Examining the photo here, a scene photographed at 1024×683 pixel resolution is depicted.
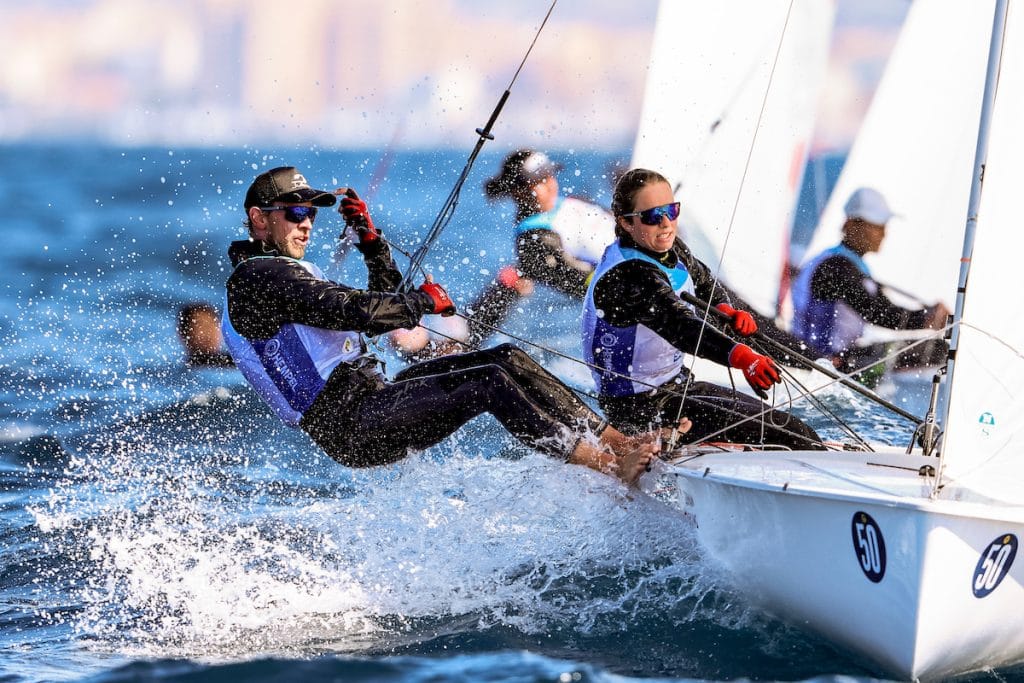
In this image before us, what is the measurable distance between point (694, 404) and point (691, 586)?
0.61 meters

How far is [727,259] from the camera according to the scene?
616 centimetres

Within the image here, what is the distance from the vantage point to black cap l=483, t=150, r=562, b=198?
5781 millimetres

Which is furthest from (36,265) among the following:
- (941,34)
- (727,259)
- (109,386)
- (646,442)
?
(646,442)

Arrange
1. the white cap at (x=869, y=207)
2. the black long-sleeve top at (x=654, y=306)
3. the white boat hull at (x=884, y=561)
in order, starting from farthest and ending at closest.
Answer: the white cap at (x=869, y=207) < the black long-sleeve top at (x=654, y=306) < the white boat hull at (x=884, y=561)

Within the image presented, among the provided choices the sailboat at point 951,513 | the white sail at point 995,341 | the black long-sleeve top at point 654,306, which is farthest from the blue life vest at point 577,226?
the white sail at point 995,341

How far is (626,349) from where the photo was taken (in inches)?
149

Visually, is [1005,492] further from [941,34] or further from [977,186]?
[941,34]

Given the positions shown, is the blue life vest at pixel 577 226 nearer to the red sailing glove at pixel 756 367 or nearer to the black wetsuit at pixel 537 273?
the black wetsuit at pixel 537 273

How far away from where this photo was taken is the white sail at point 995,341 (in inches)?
112

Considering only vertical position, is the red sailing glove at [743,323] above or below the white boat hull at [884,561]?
above

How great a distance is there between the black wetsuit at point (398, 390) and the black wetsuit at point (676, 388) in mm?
227

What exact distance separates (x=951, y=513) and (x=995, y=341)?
1.41ft

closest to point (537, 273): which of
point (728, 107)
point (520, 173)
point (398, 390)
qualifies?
point (520, 173)

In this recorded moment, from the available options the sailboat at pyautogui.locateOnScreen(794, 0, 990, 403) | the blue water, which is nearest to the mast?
the blue water
